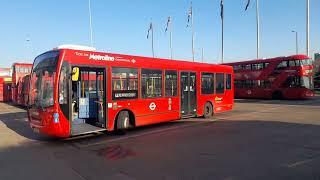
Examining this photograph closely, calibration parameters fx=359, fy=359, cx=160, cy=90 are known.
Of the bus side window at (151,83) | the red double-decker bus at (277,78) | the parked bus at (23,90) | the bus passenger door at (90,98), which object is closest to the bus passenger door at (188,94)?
the bus side window at (151,83)

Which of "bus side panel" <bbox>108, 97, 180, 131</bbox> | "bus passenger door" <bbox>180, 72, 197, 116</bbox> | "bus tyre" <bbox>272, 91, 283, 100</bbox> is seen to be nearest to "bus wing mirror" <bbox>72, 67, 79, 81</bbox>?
"bus side panel" <bbox>108, 97, 180, 131</bbox>

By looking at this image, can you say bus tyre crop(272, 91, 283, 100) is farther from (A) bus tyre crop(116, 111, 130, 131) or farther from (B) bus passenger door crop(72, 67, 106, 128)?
(B) bus passenger door crop(72, 67, 106, 128)

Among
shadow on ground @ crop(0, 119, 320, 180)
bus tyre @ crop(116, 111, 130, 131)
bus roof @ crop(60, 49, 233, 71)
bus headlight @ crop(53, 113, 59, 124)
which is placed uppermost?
bus roof @ crop(60, 49, 233, 71)

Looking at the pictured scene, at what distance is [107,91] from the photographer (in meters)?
12.2

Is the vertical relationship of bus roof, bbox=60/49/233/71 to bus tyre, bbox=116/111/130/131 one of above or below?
above

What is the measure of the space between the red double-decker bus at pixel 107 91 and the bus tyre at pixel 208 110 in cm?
14

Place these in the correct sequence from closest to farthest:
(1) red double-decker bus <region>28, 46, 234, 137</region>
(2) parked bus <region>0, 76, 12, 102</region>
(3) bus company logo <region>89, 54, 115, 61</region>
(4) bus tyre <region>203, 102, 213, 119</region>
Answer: (1) red double-decker bus <region>28, 46, 234, 137</region>, (3) bus company logo <region>89, 54, 115, 61</region>, (4) bus tyre <region>203, 102, 213, 119</region>, (2) parked bus <region>0, 76, 12, 102</region>

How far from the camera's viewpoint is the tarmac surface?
730cm

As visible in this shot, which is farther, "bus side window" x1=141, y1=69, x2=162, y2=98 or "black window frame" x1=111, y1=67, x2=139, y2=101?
"bus side window" x1=141, y1=69, x2=162, y2=98

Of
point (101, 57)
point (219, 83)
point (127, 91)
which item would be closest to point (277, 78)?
point (219, 83)

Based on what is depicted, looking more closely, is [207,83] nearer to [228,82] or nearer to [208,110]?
[208,110]

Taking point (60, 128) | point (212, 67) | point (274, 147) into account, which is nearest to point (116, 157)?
point (60, 128)

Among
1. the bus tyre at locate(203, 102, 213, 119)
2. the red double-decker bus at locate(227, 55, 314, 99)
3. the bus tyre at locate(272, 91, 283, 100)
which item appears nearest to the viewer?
the bus tyre at locate(203, 102, 213, 119)

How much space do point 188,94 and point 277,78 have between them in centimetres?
1936
